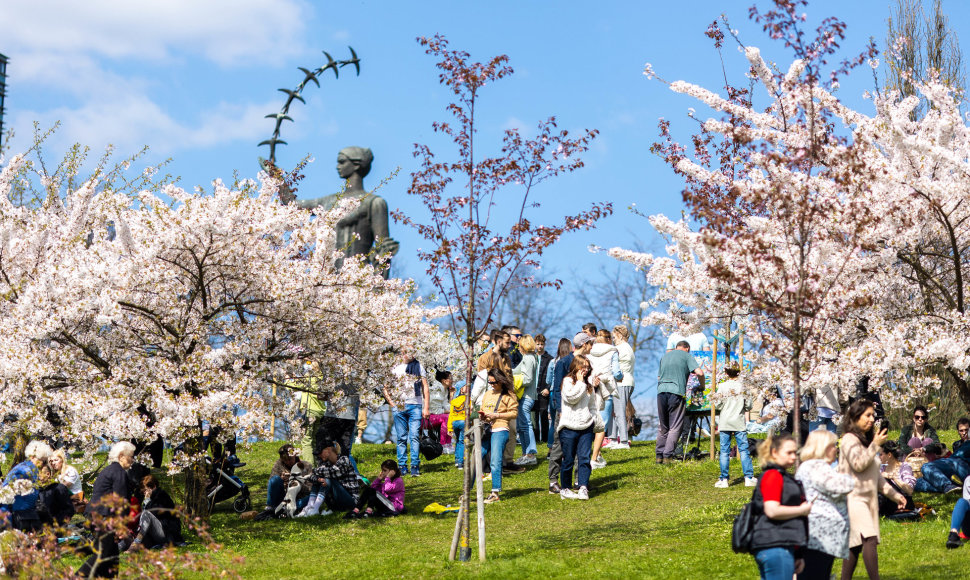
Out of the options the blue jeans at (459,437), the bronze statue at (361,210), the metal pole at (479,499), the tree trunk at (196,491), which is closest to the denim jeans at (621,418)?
the blue jeans at (459,437)

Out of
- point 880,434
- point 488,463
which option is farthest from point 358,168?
point 880,434

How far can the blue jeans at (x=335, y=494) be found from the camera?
43.5ft

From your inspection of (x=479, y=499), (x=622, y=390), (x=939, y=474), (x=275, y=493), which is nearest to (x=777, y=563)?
(x=479, y=499)

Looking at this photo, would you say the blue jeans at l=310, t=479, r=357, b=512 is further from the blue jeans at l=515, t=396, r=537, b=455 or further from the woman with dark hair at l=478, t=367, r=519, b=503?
the blue jeans at l=515, t=396, r=537, b=455

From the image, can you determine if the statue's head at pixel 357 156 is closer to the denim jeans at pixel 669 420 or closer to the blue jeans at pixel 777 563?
the denim jeans at pixel 669 420

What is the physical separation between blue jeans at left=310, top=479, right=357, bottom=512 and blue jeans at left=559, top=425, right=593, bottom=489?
261cm

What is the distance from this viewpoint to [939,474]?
12219mm

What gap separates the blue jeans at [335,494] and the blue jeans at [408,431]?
8.26ft

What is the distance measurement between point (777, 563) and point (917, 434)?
943 cm

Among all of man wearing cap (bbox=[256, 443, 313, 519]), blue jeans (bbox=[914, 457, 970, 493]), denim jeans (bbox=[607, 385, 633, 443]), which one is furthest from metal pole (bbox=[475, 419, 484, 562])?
denim jeans (bbox=[607, 385, 633, 443])

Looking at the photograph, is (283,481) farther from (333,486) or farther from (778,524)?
(778,524)

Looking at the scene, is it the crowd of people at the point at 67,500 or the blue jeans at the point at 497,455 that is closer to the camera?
the crowd of people at the point at 67,500

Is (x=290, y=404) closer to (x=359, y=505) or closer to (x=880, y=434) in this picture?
(x=359, y=505)

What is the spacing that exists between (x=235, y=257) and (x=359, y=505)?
3.36 meters
